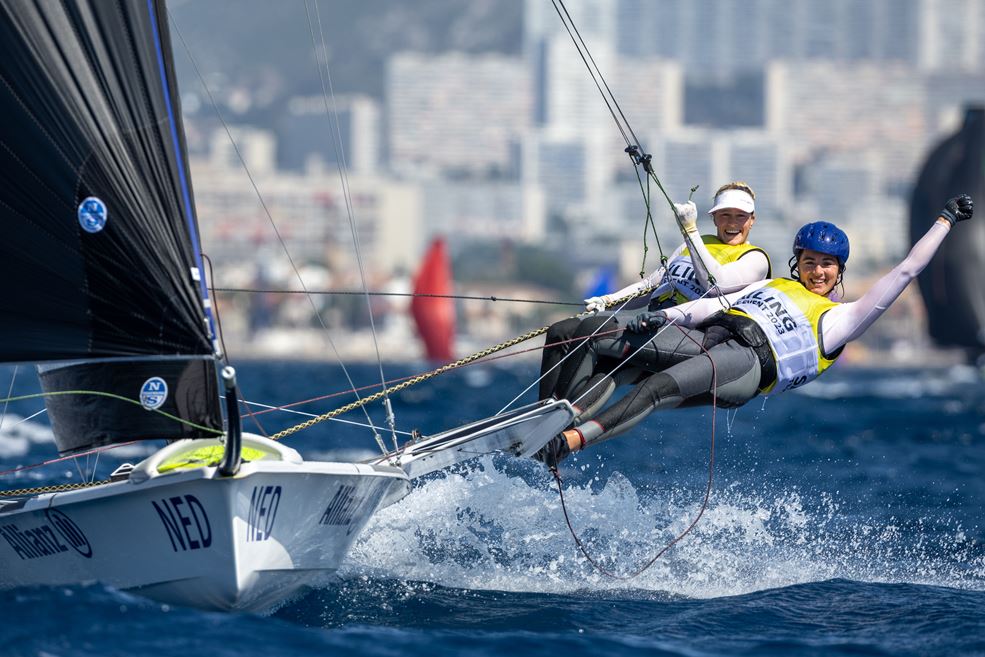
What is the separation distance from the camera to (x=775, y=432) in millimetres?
15664

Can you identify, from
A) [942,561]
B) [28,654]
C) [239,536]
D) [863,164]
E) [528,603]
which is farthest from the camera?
[863,164]

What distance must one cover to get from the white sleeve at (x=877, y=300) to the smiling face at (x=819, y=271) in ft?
0.74

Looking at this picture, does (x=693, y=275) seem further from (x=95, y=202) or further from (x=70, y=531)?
(x=70, y=531)

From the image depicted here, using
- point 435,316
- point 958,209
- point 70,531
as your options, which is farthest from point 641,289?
point 435,316

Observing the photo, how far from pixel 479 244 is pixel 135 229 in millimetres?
116006

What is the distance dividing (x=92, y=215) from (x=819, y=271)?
10.1 ft

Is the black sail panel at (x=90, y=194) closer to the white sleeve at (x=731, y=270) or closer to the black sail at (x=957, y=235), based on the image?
the white sleeve at (x=731, y=270)

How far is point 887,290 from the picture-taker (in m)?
6.43

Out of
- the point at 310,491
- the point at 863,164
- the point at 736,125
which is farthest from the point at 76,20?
the point at 736,125

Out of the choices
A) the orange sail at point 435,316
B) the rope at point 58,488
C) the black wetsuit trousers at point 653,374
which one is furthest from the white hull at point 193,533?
the orange sail at point 435,316

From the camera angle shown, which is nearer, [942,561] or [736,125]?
[942,561]

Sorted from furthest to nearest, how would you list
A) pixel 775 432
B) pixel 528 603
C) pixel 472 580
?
pixel 775 432 → pixel 472 580 → pixel 528 603

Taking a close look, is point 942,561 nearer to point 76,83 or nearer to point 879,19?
point 76,83

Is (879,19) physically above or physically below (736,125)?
above
